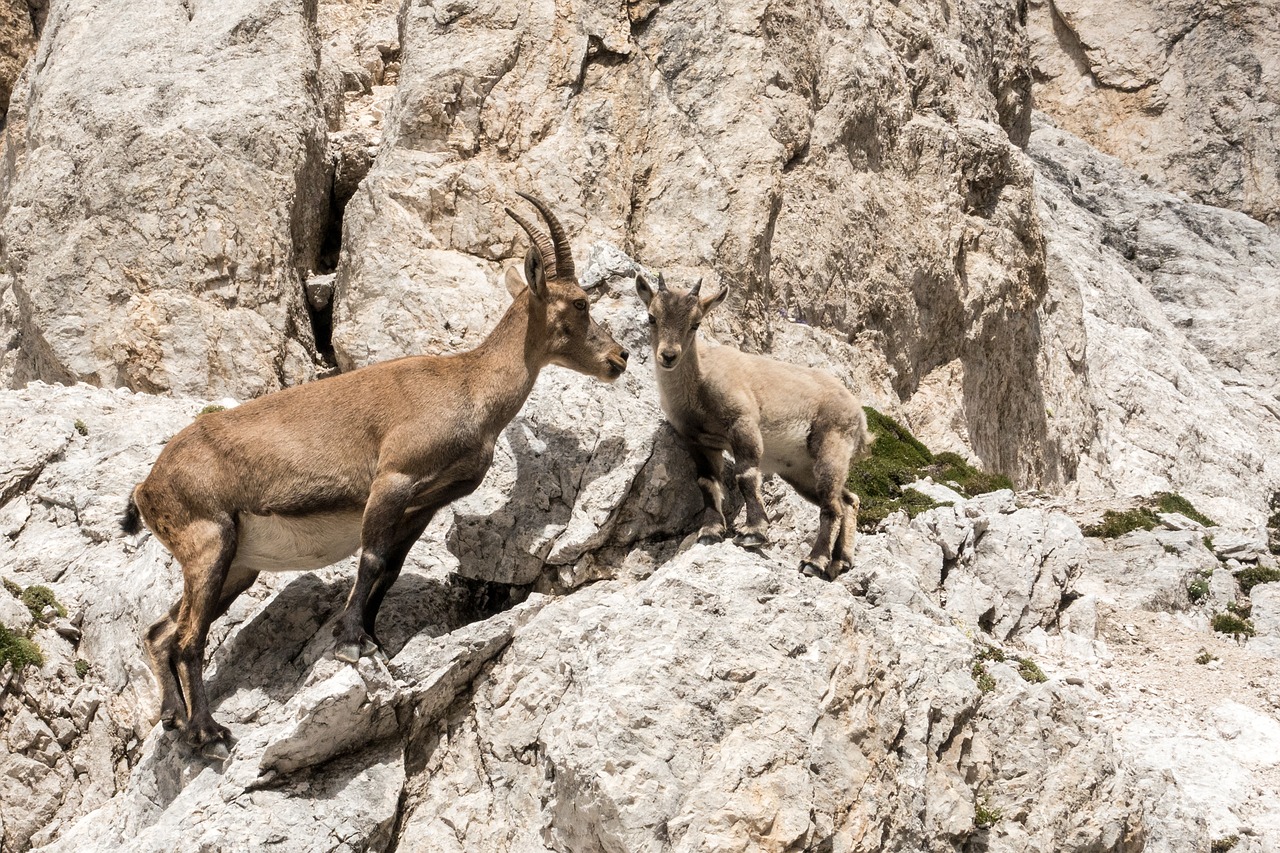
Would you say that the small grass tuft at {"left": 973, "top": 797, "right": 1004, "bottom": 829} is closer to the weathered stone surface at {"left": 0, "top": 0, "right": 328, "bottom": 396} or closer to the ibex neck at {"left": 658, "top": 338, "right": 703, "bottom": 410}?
the ibex neck at {"left": 658, "top": 338, "right": 703, "bottom": 410}

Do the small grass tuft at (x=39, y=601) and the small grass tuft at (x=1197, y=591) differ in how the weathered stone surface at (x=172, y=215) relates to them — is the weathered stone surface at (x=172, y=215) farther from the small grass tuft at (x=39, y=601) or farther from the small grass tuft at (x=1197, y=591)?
the small grass tuft at (x=1197, y=591)

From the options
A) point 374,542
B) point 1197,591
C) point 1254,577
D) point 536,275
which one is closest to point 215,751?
point 374,542

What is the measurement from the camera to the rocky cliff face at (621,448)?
8.18 meters

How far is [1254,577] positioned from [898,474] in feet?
15.9

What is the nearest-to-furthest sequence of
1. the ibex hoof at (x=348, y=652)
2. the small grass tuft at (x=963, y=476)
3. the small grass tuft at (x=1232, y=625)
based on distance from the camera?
the ibex hoof at (x=348, y=652)
the small grass tuft at (x=1232, y=625)
the small grass tuft at (x=963, y=476)

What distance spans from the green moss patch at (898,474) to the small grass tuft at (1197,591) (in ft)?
10.2

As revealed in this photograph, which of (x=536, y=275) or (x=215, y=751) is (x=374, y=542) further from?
(x=536, y=275)

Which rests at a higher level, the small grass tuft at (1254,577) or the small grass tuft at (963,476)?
the small grass tuft at (963,476)

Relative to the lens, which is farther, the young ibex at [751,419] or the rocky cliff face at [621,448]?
the young ibex at [751,419]

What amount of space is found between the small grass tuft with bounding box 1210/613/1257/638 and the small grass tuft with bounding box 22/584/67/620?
513 inches

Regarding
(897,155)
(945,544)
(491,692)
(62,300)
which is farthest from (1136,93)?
(491,692)

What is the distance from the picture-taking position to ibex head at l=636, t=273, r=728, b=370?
9.85m

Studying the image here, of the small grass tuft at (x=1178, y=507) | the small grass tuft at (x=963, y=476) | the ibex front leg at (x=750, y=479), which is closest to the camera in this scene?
the ibex front leg at (x=750, y=479)

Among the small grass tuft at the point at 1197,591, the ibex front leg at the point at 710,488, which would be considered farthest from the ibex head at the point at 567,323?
the small grass tuft at the point at 1197,591
